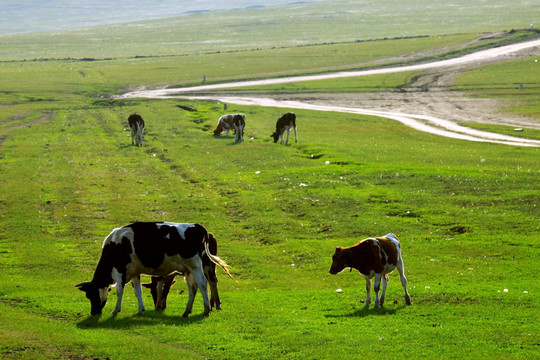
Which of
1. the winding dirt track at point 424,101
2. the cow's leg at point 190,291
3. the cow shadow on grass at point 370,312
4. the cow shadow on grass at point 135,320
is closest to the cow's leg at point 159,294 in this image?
the cow shadow on grass at point 135,320

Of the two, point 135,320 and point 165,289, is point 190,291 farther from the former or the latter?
point 135,320

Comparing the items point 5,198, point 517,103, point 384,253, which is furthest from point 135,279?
point 517,103

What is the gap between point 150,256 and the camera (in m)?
19.6

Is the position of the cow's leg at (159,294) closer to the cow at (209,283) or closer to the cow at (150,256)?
the cow at (209,283)

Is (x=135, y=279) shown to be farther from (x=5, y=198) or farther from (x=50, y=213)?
(x=5, y=198)

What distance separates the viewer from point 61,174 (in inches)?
1768

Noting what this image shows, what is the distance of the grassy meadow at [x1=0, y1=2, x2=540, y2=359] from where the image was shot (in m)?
17.4

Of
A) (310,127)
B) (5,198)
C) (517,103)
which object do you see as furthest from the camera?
(517,103)

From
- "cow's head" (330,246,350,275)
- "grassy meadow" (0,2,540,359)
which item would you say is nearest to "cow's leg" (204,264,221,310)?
"grassy meadow" (0,2,540,359)

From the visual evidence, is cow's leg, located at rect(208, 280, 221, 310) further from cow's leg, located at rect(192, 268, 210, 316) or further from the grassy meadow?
cow's leg, located at rect(192, 268, 210, 316)

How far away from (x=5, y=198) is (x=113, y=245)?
20.9m

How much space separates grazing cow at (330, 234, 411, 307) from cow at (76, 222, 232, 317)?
4.40m

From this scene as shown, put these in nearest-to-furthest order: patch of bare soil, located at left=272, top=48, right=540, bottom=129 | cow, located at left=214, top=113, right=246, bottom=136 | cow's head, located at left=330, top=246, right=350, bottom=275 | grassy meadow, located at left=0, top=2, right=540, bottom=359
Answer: grassy meadow, located at left=0, top=2, right=540, bottom=359 → cow's head, located at left=330, top=246, right=350, bottom=275 → cow, located at left=214, top=113, right=246, bottom=136 → patch of bare soil, located at left=272, top=48, right=540, bottom=129

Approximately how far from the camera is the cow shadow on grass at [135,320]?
1859 centimetres
